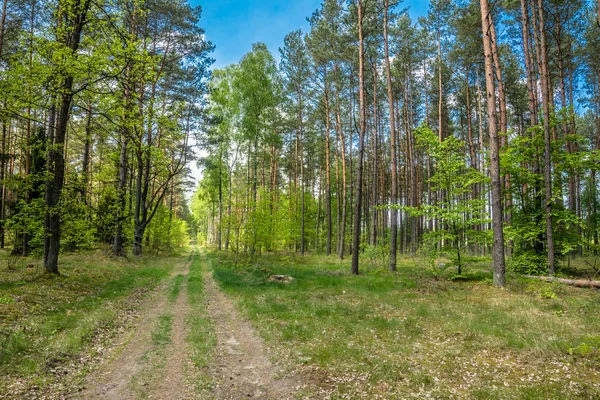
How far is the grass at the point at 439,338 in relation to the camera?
4.75 meters

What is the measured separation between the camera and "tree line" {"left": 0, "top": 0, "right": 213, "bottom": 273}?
10000mm

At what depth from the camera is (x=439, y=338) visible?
688 cm

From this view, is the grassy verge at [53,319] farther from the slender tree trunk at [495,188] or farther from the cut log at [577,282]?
the cut log at [577,282]

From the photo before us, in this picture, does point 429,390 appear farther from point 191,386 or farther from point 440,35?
point 440,35

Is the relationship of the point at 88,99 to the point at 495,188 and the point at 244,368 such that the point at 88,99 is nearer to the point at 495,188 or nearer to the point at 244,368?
the point at 244,368

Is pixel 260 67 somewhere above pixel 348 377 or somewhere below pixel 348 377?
above

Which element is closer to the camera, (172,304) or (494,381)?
(494,381)

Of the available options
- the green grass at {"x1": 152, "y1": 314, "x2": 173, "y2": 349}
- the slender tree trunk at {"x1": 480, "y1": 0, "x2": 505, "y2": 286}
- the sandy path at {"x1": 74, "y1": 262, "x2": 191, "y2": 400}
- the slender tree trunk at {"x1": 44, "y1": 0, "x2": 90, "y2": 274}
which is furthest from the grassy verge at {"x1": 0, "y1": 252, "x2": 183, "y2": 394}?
the slender tree trunk at {"x1": 480, "y1": 0, "x2": 505, "y2": 286}

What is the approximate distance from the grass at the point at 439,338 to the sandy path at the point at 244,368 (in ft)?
1.42

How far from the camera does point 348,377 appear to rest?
5148 mm

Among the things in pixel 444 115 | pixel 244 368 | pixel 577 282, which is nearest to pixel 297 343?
pixel 244 368

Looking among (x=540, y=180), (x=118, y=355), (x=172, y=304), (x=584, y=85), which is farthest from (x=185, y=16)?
(x=584, y=85)

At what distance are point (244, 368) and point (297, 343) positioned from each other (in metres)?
1.50

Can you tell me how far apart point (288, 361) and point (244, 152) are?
2945 cm
